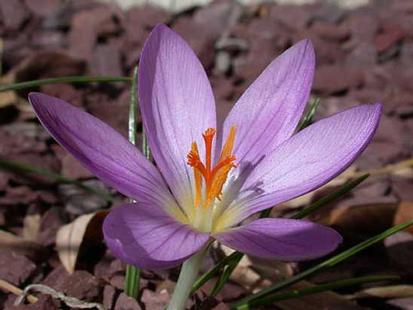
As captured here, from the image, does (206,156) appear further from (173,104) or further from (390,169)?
(390,169)

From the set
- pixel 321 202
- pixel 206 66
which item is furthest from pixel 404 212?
pixel 206 66

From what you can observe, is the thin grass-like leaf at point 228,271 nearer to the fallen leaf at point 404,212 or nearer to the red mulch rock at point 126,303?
the red mulch rock at point 126,303

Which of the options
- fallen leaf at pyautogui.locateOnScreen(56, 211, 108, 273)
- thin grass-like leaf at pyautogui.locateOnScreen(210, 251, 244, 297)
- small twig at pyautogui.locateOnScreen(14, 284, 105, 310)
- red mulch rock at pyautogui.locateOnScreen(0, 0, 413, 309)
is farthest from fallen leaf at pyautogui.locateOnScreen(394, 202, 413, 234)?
small twig at pyautogui.locateOnScreen(14, 284, 105, 310)

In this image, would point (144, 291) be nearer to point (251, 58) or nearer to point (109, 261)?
point (109, 261)

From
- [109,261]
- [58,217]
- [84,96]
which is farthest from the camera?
[84,96]

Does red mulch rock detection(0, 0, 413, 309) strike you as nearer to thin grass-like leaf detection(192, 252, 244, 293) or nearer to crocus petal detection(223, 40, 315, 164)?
thin grass-like leaf detection(192, 252, 244, 293)

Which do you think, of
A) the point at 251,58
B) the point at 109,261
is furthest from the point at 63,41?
the point at 109,261
